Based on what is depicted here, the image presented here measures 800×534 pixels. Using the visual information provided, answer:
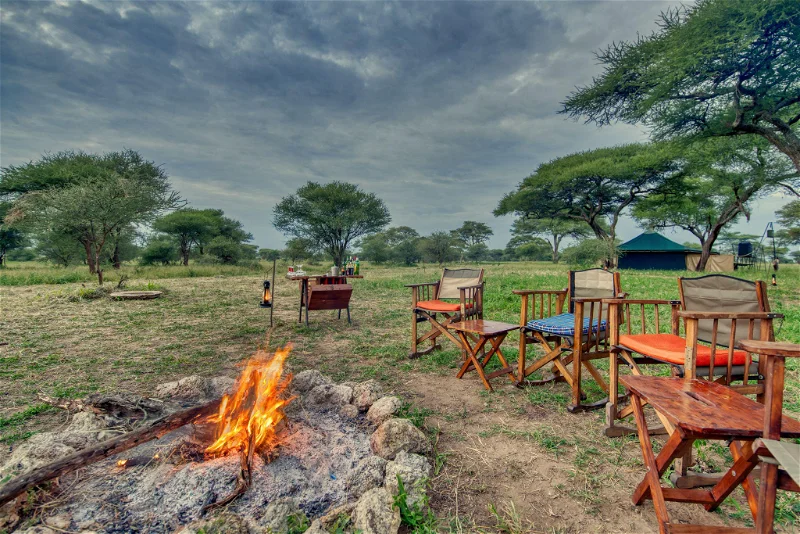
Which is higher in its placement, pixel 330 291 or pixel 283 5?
pixel 283 5

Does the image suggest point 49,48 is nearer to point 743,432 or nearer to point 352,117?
point 352,117

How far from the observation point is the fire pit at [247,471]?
4.81 feet

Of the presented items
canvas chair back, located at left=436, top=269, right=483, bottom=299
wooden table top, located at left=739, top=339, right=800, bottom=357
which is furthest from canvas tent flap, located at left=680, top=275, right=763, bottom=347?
canvas chair back, located at left=436, top=269, right=483, bottom=299

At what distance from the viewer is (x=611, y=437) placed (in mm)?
2367

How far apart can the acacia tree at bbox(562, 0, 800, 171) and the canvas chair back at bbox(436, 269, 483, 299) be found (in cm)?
907

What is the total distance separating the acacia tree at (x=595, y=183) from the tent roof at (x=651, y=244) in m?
5.06

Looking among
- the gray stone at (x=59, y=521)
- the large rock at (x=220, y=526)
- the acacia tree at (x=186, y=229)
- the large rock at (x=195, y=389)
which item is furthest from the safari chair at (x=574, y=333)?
the acacia tree at (x=186, y=229)

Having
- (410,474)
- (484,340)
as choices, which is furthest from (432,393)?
(410,474)

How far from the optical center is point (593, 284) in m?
3.53

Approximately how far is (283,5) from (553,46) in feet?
22.7

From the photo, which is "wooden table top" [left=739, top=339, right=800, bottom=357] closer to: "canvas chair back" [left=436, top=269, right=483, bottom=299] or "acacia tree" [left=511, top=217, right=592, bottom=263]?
"canvas chair back" [left=436, top=269, right=483, bottom=299]

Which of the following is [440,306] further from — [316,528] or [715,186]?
[715,186]

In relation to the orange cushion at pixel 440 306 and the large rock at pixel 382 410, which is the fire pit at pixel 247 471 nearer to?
the large rock at pixel 382 410

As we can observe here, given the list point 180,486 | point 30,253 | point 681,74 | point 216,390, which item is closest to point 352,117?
point 681,74
